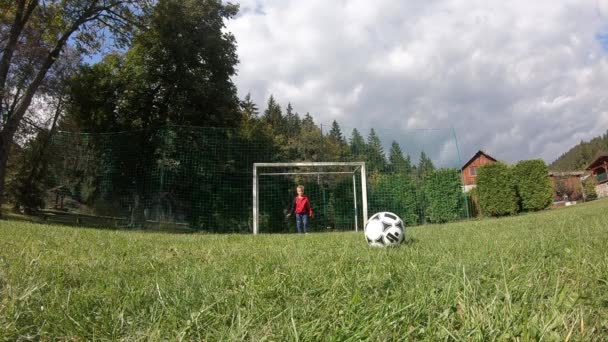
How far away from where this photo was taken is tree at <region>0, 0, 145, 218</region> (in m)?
13.1

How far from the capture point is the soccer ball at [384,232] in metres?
4.37

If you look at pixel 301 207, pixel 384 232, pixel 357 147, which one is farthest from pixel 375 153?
pixel 384 232

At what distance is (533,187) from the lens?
19.0 meters

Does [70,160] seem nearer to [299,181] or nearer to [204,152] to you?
[204,152]

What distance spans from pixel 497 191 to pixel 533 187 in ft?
6.39

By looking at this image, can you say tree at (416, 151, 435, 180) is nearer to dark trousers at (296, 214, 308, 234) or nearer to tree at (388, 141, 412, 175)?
tree at (388, 141, 412, 175)

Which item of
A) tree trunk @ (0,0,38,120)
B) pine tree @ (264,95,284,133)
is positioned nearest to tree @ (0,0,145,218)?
tree trunk @ (0,0,38,120)

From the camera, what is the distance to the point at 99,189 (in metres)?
13.1

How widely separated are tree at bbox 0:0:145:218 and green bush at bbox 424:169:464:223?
43.2ft

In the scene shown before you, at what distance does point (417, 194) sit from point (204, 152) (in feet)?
25.3

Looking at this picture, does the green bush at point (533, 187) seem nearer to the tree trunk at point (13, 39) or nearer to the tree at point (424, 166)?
the tree at point (424, 166)

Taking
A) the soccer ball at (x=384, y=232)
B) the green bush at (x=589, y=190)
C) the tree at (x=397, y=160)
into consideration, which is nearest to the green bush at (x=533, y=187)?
the tree at (x=397, y=160)

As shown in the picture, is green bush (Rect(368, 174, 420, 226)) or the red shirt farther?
green bush (Rect(368, 174, 420, 226))

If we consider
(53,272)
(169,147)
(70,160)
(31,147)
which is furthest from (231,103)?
(53,272)
